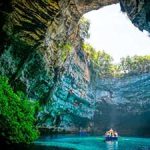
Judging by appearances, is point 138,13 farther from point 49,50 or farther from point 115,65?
point 115,65

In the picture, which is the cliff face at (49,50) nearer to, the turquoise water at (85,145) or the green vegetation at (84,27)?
the green vegetation at (84,27)

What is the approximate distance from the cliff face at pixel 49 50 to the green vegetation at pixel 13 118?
294 centimetres

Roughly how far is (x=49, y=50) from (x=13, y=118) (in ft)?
33.2

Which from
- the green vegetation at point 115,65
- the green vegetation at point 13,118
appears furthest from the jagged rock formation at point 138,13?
the green vegetation at point 115,65

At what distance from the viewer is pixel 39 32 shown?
24.1m

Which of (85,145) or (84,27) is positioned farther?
(84,27)

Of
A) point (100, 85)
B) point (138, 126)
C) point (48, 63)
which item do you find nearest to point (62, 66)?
point (48, 63)

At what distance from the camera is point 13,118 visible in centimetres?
1831

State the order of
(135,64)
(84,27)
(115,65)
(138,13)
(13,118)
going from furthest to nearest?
(115,65), (135,64), (84,27), (13,118), (138,13)

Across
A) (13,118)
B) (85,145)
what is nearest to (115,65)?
(85,145)

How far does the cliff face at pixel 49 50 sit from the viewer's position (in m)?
21.7

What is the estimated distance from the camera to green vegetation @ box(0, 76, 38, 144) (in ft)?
58.1

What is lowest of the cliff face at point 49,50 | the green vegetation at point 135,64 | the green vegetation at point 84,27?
the cliff face at point 49,50

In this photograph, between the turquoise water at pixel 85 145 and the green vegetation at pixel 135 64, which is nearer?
the turquoise water at pixel 85 145
